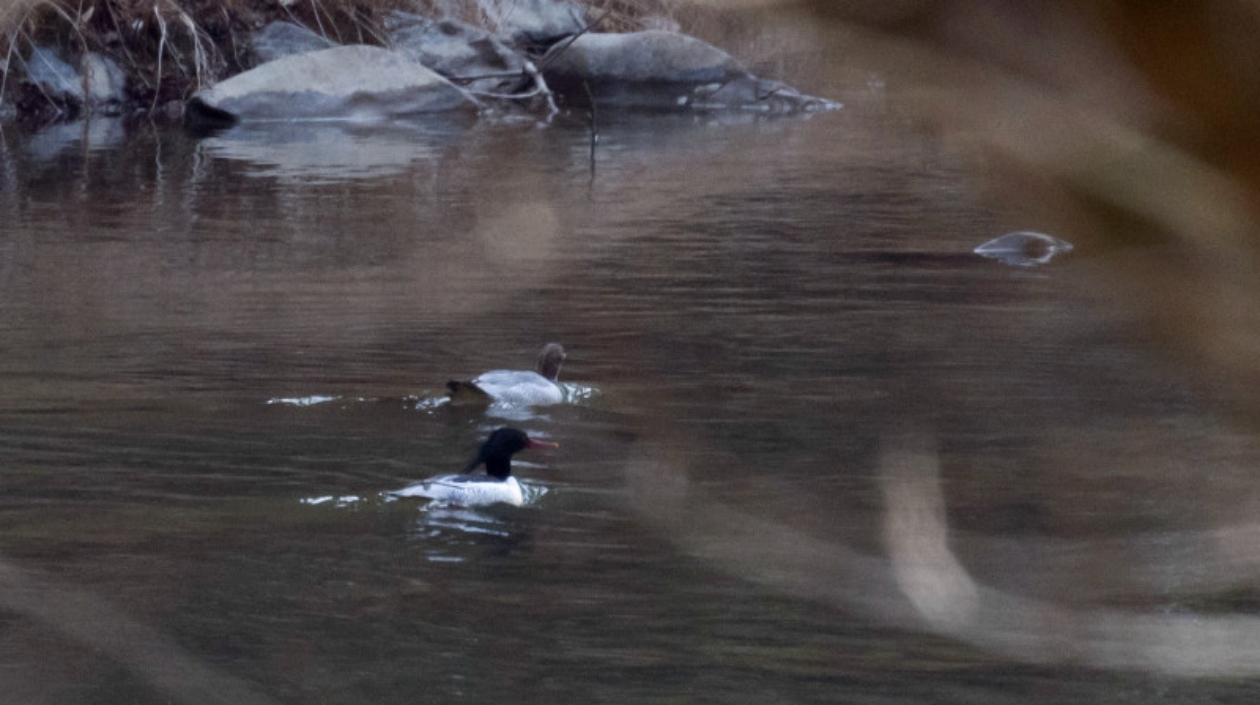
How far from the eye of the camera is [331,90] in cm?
2444

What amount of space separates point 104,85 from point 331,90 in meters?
3.22

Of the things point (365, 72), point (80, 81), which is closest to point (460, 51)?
point (365, 72)

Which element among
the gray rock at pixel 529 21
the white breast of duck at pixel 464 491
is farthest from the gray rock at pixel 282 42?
the white breast of duck at pixel 464 491

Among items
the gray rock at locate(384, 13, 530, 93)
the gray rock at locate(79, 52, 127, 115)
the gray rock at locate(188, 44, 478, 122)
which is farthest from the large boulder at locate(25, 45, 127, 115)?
the gray rock at locate(384, 13, 530, 93)

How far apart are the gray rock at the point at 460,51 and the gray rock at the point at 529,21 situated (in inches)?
10.9

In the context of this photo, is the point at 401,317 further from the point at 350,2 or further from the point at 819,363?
the point at 350,2

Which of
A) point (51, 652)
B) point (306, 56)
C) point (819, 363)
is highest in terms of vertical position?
point (306, 56)

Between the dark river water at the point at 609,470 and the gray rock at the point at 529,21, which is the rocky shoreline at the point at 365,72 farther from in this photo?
the dark river water at the point at 609,470

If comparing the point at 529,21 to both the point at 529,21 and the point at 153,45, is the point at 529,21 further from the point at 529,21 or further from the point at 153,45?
the point at 153,45

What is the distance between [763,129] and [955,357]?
566 inches

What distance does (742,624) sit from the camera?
5.83m

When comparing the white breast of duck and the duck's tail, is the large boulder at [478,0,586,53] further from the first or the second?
the white breast of duck

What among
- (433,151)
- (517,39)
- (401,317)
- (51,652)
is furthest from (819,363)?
(517,39)

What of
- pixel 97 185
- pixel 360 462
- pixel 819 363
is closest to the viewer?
pixel 360 462
